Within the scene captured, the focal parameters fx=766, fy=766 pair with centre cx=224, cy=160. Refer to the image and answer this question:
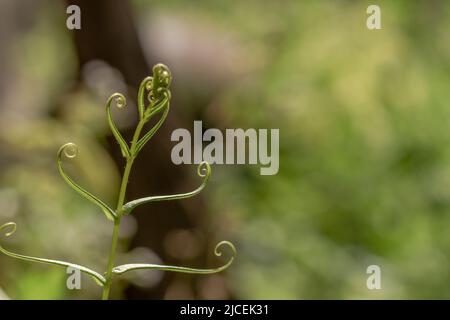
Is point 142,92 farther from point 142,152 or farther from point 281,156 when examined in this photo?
point 281,156

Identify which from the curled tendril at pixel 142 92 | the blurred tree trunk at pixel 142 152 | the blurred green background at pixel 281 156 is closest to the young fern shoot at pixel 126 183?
the curled tendril at pixel 142 92

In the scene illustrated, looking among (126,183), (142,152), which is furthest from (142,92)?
(142,152)

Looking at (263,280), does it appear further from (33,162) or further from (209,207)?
(33,162)

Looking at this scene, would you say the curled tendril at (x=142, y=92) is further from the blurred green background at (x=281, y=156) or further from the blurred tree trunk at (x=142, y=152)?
the blurred tree trunk at (x=142, y=152)

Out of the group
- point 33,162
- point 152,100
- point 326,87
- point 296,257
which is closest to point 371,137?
point 326,87

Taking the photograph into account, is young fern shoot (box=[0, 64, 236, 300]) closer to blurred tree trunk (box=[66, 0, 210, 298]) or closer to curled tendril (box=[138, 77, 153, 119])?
curled tendril (box=[138, 77, 153, 119])

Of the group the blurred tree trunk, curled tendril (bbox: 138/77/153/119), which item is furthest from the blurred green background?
curled tendril (bbox: 138/77/153/119)

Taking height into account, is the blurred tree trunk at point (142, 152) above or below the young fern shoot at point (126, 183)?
above

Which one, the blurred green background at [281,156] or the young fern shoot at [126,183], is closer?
the young fern shoot at [126,183]

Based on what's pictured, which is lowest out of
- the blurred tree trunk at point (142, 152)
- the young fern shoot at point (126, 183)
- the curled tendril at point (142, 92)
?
the young fern shoot at point (126, 183)
